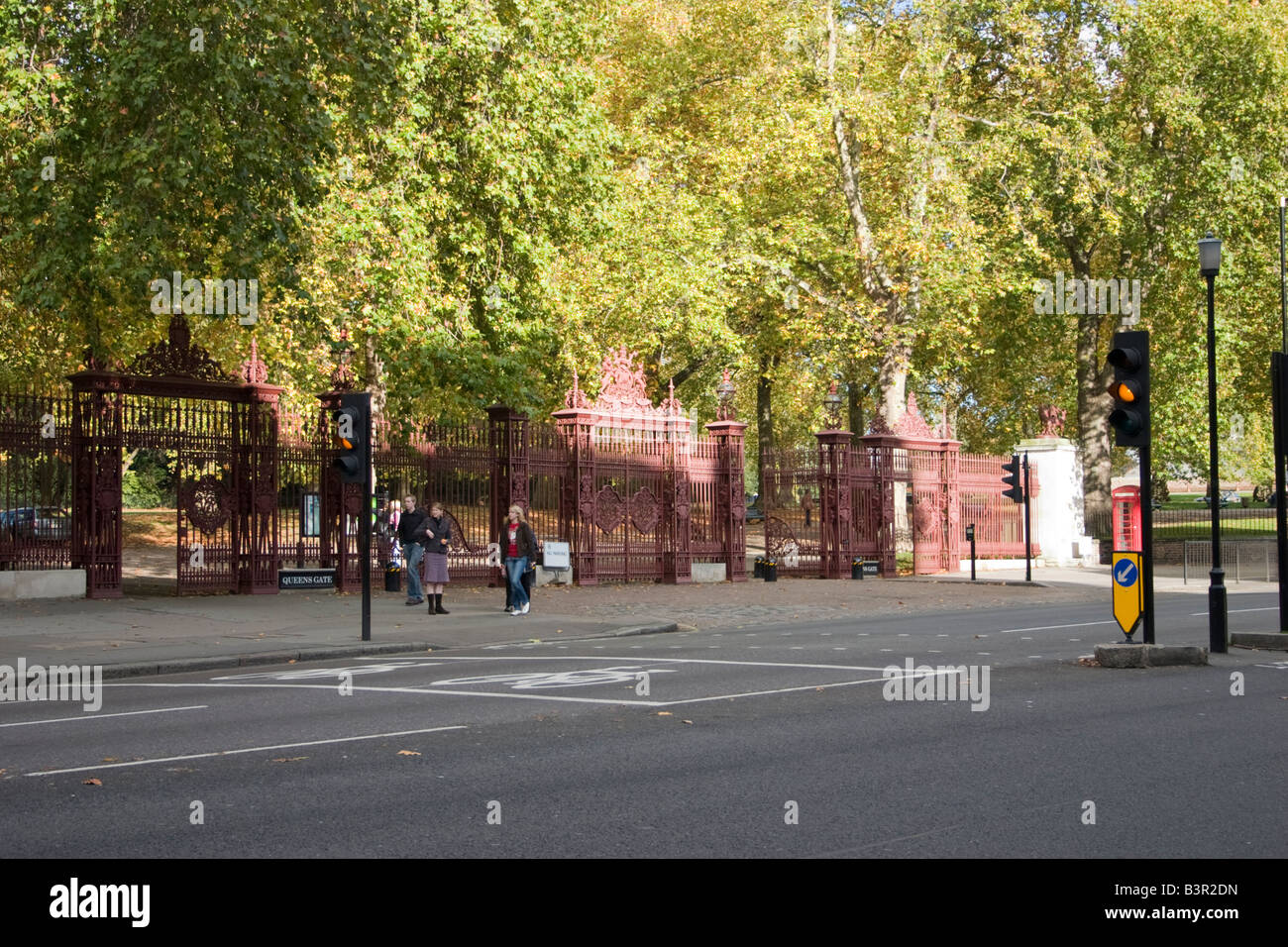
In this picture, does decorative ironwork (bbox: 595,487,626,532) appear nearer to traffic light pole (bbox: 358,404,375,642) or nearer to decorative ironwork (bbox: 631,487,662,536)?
decorative ironwork (bbox: 631,487,662,536)

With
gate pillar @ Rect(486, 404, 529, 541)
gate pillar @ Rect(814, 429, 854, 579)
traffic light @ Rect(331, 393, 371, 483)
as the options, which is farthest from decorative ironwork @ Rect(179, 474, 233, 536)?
gate pillar @ Rect(814, 429, 854, 579)

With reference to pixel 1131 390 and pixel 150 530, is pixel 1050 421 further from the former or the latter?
pixel 150 530

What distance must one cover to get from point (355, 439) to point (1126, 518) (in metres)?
22.5

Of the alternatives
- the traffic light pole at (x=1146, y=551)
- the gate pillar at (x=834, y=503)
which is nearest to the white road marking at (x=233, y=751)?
the traffic light pole at (x=1146, y=551)

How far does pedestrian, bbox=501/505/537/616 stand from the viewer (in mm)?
22344

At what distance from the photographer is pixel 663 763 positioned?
337 inches

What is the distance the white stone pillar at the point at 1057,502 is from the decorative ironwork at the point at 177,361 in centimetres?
2400

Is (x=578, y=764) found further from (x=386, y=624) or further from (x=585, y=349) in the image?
(x=585, y=349)

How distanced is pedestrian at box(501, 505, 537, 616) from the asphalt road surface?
7.40 metres

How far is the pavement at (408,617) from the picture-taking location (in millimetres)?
16594

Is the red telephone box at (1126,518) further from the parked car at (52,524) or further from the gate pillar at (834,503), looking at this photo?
the parked car at (52,524)

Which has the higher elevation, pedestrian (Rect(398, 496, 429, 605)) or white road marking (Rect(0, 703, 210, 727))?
pedestrian (Rect(398, 496, 429, 605))

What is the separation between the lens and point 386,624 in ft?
67.7
